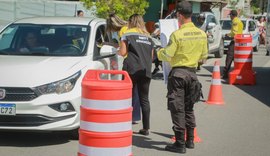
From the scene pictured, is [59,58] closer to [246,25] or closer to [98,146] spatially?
[98,146]

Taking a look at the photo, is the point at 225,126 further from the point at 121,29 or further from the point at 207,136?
the point at 121,29

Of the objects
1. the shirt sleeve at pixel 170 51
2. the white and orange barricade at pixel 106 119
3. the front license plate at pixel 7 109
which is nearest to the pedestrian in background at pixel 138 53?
the shirt sleeve at pixel 170 51

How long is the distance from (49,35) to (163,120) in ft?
7.93

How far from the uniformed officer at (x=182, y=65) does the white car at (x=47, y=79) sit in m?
1.23

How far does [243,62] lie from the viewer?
13617mm

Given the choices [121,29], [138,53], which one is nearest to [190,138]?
[138,53]

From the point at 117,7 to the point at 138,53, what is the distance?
15447 millimetres

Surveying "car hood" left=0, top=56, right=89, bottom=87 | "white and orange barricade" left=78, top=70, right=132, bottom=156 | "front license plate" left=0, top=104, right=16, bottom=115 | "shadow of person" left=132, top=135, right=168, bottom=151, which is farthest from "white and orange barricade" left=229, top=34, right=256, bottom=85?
"white and orange barricade" left=78, top=70, right=132, bottom=156

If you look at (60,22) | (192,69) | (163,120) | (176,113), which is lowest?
(163,120)

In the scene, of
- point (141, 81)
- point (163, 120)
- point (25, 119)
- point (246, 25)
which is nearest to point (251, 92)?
point (163, 120)

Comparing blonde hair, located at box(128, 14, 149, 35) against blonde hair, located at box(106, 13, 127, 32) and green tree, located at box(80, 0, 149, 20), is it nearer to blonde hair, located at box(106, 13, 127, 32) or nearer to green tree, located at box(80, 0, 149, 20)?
blonde hair, located at box(106, 13, 127, 32)

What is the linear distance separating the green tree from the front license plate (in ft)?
54.1

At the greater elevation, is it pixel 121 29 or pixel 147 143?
Result: pixel 121 29

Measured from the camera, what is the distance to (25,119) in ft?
21.5
